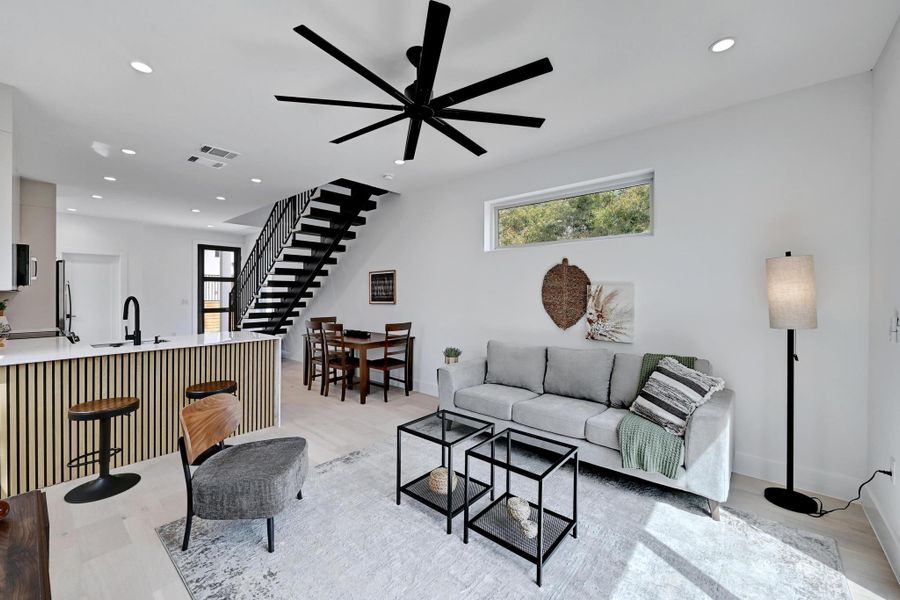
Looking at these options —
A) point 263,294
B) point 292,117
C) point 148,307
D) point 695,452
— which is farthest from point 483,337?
point 148,307

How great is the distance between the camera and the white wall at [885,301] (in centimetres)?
216

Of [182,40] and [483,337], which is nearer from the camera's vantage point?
[182,40]

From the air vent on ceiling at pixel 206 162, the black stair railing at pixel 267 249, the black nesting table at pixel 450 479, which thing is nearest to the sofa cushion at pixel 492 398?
the black nesting table at pixel 450 479

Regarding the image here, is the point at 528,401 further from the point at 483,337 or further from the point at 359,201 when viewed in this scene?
the point at 359,201

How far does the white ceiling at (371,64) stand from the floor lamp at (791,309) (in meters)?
1.33

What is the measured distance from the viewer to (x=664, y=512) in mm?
→ 2523

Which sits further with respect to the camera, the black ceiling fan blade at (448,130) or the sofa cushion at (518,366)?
the sofa cushion at (518,366)

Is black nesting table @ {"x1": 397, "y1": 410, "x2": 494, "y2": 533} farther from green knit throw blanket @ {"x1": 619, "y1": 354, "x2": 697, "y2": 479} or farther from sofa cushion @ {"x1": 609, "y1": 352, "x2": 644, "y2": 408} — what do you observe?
sofa cushion @ {"x1": 609, "y1": 352, "x2": 644, "y2": 408}

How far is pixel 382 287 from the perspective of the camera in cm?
614

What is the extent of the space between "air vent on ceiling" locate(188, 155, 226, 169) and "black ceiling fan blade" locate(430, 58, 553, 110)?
3202mm

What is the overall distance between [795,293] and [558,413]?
1785 millimetres

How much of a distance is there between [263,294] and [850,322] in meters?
7.51

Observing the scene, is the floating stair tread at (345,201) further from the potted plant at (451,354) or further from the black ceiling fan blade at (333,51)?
the black ceiling fan blade at (333,51)

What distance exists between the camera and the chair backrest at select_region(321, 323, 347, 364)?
5267 millimetres
